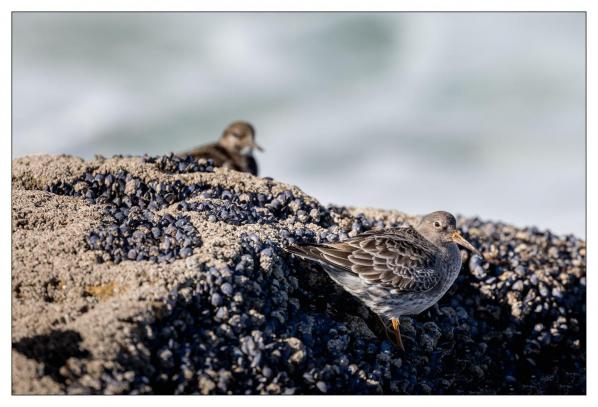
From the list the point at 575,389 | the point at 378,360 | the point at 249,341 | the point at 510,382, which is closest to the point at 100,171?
the point at 249,341

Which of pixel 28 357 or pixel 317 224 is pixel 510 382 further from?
pixel 28 357

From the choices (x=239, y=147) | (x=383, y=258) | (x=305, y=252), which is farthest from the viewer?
(x=239, y=147)

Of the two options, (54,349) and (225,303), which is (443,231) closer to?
(225,303)

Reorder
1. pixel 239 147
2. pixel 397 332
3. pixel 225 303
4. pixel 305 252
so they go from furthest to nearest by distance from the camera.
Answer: pixel 239 147, pixel 397 332, pixel 305 252, pixel 225 303

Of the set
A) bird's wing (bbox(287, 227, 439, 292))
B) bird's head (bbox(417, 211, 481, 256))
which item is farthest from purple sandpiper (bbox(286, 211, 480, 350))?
bird's head (bbox(417, 211, 481, 256))

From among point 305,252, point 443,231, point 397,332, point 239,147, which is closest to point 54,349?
point 305,252

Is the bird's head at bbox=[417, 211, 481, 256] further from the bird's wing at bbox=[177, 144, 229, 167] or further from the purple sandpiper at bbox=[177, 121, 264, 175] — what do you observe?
the purple sandpiper at bbox=[177, 121, 264, 175]

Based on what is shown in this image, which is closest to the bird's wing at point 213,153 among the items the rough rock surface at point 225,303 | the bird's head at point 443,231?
the rough rock surface at point 225,303

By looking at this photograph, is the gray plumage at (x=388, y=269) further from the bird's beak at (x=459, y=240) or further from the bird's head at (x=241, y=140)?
the bird's head at (x=241, y=140)
